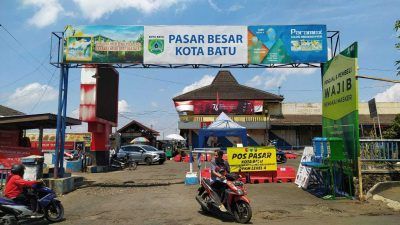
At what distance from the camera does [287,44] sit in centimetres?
1694

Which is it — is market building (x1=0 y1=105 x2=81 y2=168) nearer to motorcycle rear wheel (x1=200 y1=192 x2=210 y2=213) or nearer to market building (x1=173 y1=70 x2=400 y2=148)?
motorcycle rear wheel (x1=200 y1=192 x2=210 y2=213)

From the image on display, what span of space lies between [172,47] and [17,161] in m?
7.34

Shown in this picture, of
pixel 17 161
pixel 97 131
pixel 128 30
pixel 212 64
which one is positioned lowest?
pixel 17 161

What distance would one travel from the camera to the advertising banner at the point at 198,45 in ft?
55.5

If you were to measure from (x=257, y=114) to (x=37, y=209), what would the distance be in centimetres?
4492

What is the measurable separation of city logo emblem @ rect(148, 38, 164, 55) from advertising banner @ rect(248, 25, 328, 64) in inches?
133

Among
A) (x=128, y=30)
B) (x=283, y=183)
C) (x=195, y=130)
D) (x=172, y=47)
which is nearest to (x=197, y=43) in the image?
(x=172, y=47)

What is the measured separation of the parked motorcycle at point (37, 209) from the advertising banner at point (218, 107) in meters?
43.1

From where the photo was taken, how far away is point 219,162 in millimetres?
11375

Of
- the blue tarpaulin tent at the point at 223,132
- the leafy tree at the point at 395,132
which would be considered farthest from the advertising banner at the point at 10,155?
the leafy tree at the point at 395,132

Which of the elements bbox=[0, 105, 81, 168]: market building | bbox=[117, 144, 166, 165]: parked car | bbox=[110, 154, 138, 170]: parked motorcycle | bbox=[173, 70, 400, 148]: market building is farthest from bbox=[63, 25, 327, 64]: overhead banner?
bbox=[173, 70, 400, 148]: market building

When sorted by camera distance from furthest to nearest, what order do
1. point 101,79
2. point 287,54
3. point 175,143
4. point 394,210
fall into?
point 175,143 < point 101,79 < point 287,54 < point 394,210

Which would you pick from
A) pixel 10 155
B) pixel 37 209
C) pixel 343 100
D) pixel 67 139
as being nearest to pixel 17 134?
pixel 10 155

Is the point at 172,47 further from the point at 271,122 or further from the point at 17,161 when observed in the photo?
the point at 271,122
